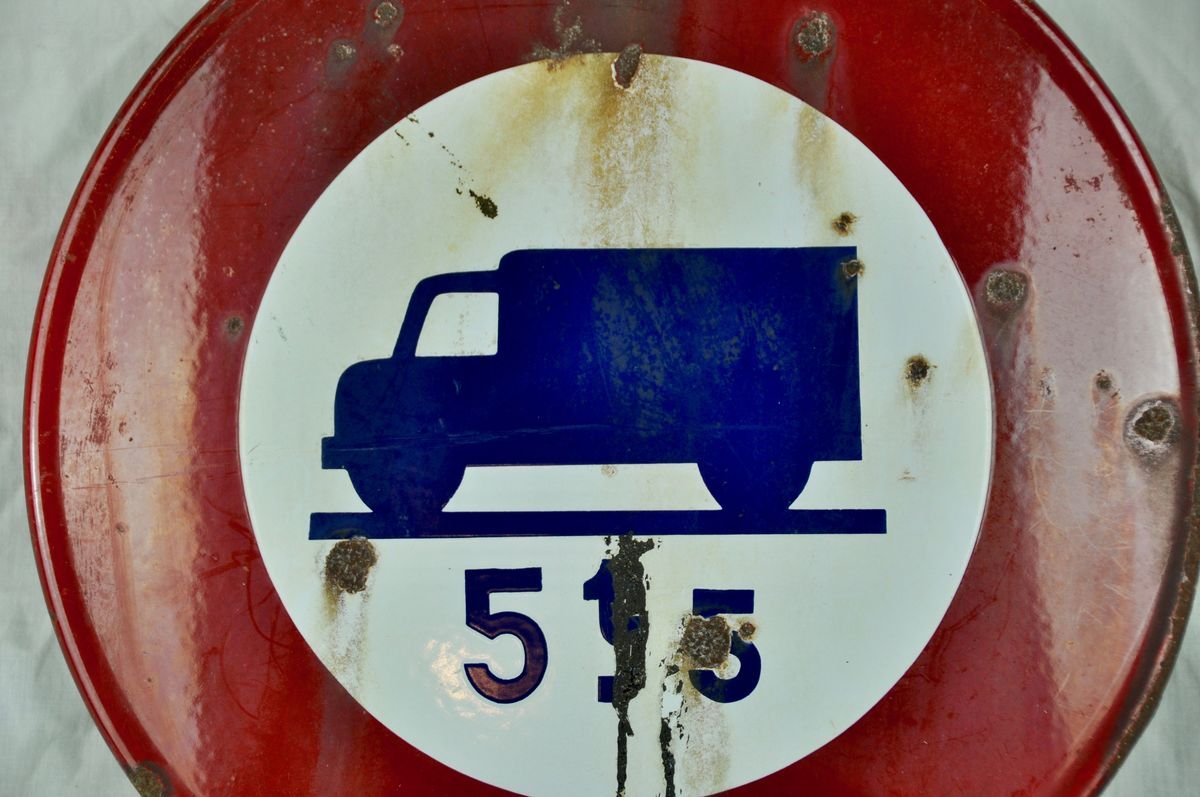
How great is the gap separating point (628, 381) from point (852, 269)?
0.22 meters

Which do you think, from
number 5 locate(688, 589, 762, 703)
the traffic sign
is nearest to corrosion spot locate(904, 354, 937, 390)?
the traffic sign

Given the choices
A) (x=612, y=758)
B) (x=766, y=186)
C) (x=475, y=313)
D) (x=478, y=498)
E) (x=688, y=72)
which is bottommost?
(x=612, y=758)

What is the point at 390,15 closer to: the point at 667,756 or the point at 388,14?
the point at 388,14

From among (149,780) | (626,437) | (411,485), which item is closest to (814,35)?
(626,437)

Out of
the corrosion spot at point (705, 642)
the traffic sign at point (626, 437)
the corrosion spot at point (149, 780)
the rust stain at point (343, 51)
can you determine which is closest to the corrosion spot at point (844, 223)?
the traffic sign at point (626, 437)

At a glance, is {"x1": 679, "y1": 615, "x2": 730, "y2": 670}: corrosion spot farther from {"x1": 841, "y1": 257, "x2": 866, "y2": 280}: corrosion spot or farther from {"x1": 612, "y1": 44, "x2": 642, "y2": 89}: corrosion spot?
{"x1": 612, "y1": 44, "x2": 642, "y2": 89}: corrosion spot

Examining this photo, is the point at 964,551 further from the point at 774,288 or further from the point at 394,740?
the point at 394,740

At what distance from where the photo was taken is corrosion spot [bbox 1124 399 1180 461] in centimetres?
63

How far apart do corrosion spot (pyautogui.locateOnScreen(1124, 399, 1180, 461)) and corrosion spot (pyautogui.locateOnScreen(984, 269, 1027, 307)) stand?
143 millimetres

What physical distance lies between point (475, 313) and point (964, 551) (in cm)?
47

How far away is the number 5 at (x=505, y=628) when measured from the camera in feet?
2.04

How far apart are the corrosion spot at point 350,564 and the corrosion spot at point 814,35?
1.89ft

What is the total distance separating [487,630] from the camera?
624mm

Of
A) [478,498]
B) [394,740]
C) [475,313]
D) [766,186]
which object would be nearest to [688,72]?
[766,186]
